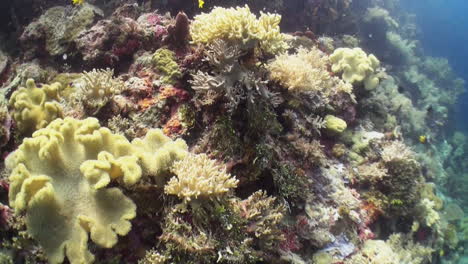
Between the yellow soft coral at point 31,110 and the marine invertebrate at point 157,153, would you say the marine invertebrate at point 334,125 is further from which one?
the yellow soft coral at point 31,110

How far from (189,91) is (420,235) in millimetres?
6632

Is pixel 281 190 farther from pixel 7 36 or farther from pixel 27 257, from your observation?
pixel 7 36

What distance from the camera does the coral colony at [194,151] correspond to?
2951mm

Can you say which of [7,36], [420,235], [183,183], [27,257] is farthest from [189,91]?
[420,235]

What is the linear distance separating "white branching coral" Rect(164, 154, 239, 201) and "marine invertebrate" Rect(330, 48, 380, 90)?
5.07 meters

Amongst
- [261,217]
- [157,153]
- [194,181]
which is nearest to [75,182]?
[157,153]

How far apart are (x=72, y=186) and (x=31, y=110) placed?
136 centimetres

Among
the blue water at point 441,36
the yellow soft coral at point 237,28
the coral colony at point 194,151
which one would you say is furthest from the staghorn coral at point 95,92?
the blue water at point 441,36

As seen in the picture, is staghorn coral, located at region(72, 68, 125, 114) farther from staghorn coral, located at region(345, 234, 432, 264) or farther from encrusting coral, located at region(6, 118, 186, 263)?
staghorn coral, located at region(345, 234, 432, 264)

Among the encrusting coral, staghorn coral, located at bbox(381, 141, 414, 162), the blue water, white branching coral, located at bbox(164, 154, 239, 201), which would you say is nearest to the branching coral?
white branching coral, located at bbox(164, 154, 239, 201)

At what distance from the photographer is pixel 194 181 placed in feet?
10.3

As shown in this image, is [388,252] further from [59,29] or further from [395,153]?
[59,29]

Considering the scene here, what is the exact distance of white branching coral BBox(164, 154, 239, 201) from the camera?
10.3 ft

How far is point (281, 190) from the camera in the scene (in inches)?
172
